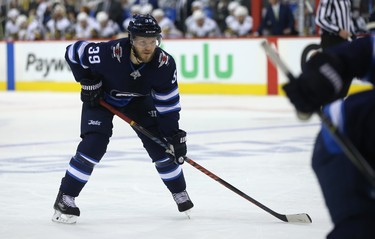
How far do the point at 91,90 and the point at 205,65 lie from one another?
9.79 meters

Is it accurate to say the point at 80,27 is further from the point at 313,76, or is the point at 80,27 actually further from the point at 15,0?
the point at 313,76

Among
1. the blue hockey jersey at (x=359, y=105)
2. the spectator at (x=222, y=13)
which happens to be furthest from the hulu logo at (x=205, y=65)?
the blue hockey jersey at (x=359, y=105)

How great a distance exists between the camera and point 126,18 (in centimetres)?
1620

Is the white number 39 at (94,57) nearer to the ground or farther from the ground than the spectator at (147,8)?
farther from the ground

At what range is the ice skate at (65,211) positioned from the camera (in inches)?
177

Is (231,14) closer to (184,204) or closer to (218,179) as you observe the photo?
(184,204)

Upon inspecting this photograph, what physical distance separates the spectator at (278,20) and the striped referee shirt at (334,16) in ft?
16.8

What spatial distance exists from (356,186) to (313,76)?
0.31 m

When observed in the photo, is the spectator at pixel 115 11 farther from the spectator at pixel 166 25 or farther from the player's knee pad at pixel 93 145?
the player's knee pad at pixel 93 145

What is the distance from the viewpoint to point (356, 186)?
243cm

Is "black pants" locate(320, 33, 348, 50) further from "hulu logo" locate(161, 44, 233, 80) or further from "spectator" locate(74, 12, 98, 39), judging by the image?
"spectator" locate(74, 12, 98, 39)

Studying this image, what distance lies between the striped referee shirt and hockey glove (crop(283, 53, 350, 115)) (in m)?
6.20

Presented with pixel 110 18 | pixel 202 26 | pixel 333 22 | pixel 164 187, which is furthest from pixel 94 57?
pixel 110 18

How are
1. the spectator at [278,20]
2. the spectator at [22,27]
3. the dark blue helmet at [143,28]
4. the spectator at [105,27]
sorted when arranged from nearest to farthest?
the dark blue helmet at [143,28], the spectator at [278,20], the spectator at [105,27], the spectator at [22,27]
